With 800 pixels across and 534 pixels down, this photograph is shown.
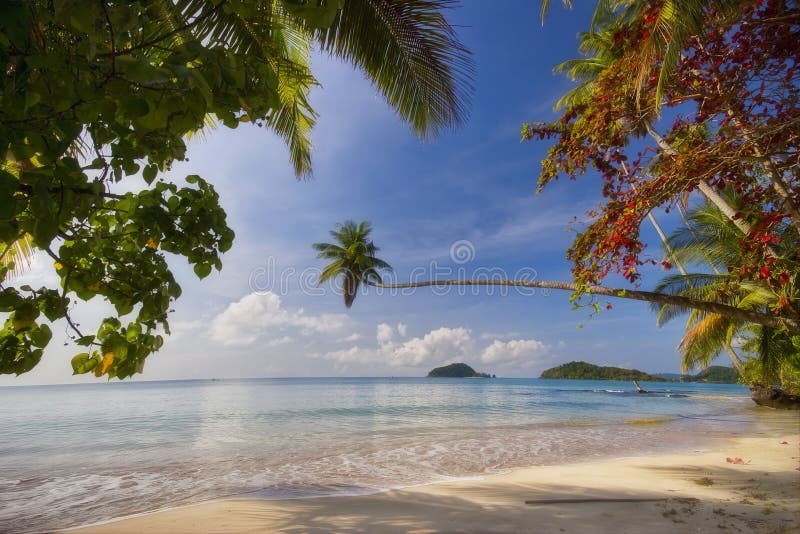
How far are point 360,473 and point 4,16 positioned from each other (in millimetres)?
7531

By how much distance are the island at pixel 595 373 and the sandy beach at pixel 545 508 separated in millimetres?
90239

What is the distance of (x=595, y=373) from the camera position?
304 ft

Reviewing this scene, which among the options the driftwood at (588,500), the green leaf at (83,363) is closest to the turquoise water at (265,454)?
the driftwood at (588,500)

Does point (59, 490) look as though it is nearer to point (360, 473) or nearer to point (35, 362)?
point (360, 473)

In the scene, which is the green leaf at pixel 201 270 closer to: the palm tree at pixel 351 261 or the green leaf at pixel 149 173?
the green leaf at pixel 149 173

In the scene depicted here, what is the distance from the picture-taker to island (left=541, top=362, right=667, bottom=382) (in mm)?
86812

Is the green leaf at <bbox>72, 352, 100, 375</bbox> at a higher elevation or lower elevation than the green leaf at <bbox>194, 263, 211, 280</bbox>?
lower

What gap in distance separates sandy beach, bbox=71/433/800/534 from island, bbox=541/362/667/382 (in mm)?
90239

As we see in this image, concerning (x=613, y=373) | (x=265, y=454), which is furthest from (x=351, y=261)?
(x=613, y=373)

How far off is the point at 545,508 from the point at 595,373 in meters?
102

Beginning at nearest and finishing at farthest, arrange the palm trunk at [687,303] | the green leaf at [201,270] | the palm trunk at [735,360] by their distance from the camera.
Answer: the green leaf at [201,270]
the palm trunk at [687,303]
the palm trunk at [735,360]

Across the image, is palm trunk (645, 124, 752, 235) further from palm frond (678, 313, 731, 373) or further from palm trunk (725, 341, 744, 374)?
palm trunk (725, 341, 744, 374)

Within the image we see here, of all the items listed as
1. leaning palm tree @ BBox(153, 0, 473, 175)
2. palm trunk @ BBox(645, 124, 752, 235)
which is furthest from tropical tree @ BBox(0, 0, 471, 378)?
palm trunk @ BBox(645, 124, 752, 235)

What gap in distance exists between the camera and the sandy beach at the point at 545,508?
3959mm
